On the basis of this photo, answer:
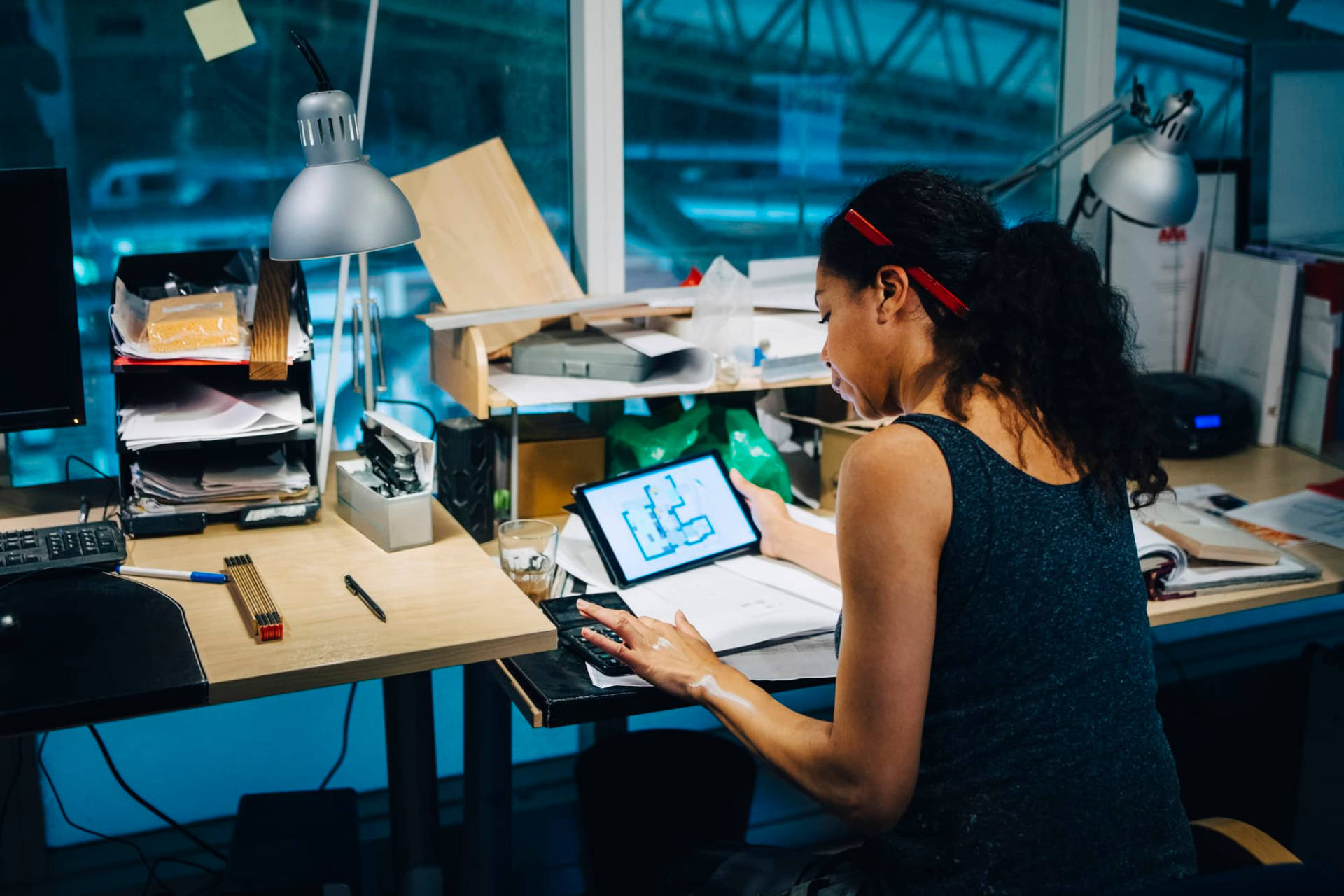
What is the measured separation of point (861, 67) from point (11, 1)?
5.06 feet

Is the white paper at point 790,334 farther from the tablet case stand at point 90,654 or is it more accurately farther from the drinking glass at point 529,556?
the tablet case stand at point 90,654

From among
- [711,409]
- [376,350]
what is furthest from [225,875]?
[711,409]

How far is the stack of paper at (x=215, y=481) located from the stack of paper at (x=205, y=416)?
0.07 m

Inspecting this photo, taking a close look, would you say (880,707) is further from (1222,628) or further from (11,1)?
(1222,628)

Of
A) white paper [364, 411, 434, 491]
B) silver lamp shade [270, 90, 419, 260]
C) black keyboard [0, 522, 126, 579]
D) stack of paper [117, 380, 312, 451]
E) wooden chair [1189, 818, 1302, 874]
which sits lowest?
wooden chair [1189, 818, 1302, 874]

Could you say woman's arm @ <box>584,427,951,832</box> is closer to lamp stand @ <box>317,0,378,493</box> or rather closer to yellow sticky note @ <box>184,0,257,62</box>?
lamp stand @ <box>317,0,378,493</box>

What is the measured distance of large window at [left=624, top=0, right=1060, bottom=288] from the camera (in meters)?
2.33

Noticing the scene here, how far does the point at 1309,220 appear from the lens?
2576 millimetres

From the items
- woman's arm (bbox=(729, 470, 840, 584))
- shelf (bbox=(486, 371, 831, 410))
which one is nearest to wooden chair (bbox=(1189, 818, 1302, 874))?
woman's arm (bbox=(729, 470, 840, 584))

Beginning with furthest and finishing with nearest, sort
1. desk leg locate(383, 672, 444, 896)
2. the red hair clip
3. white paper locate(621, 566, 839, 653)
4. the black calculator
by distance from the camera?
desk leg locate(383, 672, 444, 896), white paper locate(621, 566, 839, 653), the black calculator, the red hair clip

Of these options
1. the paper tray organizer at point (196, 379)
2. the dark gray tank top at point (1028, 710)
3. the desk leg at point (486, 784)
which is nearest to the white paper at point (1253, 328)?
the dark gray tank top at point (1028, 710)

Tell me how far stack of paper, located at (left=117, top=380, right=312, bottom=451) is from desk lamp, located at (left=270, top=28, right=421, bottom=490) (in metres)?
0.26

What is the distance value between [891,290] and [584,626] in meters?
0.62

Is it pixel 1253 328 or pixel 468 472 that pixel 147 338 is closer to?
pixel 468 472
